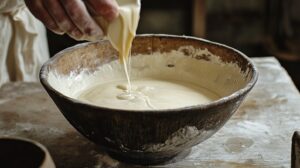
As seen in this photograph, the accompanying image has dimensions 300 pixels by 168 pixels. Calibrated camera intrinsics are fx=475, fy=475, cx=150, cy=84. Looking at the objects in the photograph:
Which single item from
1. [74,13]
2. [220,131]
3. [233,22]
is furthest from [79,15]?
[233,22]

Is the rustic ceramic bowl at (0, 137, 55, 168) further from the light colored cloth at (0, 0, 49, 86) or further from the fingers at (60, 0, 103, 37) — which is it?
the light colored cloth at (0, 0, 49, 86)

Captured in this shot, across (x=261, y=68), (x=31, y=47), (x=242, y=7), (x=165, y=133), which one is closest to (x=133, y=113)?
(x=165, y=133)

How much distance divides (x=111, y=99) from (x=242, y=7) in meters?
2.20

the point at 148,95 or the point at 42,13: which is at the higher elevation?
the point at 42,13

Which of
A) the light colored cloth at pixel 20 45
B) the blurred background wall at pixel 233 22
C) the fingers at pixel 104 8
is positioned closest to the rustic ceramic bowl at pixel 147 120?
the fingers at pixel 104 8

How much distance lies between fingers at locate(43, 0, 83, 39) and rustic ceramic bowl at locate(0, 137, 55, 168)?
1.01ft

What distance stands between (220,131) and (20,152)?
601 millimetres

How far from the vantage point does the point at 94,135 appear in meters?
1.09

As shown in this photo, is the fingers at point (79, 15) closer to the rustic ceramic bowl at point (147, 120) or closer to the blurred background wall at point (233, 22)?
the rustic ceramic bowl at point (147, 120)

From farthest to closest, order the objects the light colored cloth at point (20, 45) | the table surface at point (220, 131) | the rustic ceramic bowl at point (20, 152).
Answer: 1. the light colored cloth at point (20, 45)
2. the table surface at point (220, 131)
3. the rustic ceramic bowl at point (20, 152)

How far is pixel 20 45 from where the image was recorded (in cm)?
192

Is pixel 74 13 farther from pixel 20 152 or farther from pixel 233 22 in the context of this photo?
pixel 233 22

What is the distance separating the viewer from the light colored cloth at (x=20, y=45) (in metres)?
1.84

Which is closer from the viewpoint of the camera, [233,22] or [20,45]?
[20,45]
